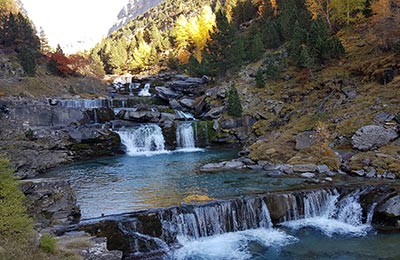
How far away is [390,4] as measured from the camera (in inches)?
1307

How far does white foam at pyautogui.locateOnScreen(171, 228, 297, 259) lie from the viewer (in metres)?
14.0

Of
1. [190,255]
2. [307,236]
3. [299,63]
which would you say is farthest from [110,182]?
[299,63]

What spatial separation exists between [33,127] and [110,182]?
56.3ft

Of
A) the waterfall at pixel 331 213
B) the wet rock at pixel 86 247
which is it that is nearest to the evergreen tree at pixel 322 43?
the waterfall at pixel 331 213

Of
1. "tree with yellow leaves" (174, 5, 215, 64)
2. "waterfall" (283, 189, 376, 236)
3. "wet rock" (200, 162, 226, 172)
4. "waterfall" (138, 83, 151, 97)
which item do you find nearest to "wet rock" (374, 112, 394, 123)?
"waterfall" (283, 189, 376, 236)

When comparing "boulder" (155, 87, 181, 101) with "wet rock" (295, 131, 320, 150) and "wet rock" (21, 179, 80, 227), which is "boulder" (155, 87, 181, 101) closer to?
"wet rock" (295, 131, 320, 150)

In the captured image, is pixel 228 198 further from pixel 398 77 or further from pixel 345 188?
pixel 398 77

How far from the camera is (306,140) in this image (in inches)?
1059

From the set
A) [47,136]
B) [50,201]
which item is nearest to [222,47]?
[47,136]

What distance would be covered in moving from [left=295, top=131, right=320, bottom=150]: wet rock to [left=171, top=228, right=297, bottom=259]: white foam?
11.6m

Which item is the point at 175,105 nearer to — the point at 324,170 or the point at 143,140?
the point at 143,140

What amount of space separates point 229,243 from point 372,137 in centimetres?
1442

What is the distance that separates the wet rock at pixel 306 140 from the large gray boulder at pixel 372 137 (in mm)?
3031

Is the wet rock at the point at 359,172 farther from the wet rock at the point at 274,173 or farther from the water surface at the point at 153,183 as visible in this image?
the wet rock at the point at 274,173
